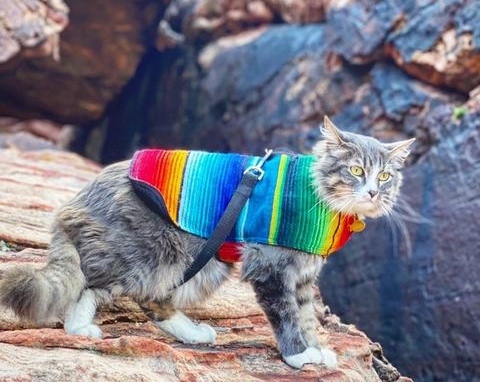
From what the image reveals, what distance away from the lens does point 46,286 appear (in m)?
3.14

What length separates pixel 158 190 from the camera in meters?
3.54

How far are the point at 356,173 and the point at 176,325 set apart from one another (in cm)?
132

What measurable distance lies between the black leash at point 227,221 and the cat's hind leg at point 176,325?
30 centimetres

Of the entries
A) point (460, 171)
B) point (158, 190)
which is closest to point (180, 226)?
point (158, 190)

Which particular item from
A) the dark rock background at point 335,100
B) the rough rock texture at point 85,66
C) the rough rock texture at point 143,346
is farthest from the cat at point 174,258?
the rough rock texture at point 85,66

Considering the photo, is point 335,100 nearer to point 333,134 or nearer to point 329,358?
point 333,134

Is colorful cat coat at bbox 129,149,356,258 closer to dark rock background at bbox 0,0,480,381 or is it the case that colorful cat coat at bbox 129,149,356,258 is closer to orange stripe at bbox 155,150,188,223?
orange stripe at bbox 155,150,188,223

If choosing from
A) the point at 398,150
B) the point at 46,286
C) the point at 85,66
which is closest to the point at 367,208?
the point at 398,150

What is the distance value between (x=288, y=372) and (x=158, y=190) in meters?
1.18

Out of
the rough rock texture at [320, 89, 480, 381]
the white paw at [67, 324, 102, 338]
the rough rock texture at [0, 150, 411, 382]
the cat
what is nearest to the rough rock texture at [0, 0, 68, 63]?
the rough rock texture at [0, 150, 411, 382]

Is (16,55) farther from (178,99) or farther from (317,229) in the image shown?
(317,229)

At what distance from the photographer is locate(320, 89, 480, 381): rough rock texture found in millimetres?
6719

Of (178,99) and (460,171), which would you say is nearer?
(460,171)

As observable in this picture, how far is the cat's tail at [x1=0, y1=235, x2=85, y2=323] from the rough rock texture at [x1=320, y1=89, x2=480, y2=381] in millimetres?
4600
